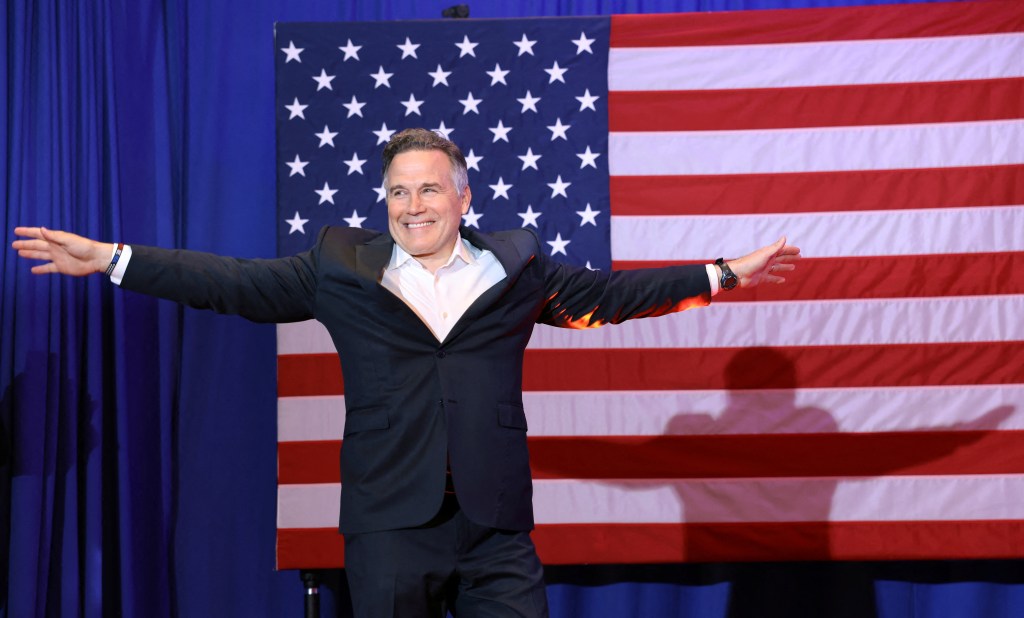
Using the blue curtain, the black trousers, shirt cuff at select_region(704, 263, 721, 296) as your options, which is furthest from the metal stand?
shirt cuff at select_region(704, 263, 721, 296)

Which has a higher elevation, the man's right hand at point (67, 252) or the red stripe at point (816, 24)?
the red stripe at point (816, 24)

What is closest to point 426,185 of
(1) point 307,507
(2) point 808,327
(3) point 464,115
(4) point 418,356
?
(4) point 418,356

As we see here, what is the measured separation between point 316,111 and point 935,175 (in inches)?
93.9

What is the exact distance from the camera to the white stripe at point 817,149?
154 inches

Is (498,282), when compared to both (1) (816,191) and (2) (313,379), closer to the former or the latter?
(2) (313,379)

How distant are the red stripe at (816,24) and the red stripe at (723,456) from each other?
4.70 ft

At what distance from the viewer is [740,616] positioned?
4.19 metres

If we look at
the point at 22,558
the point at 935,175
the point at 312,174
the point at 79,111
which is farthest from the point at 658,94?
the point at 22,558

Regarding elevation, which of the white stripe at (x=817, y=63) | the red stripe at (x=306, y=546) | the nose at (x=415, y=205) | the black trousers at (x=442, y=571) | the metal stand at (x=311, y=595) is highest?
the white stripe at (x=817, y=63)

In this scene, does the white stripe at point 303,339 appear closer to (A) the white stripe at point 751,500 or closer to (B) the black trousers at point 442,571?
(A) the white stripe at point 751,500

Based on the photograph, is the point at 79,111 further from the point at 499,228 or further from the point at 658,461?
the point at 658,461

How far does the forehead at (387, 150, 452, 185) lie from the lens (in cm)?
244

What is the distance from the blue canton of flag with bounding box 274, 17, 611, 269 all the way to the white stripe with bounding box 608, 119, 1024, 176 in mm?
159

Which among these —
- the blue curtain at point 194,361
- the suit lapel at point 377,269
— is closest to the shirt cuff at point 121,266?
the suit lapel at point 377,269
